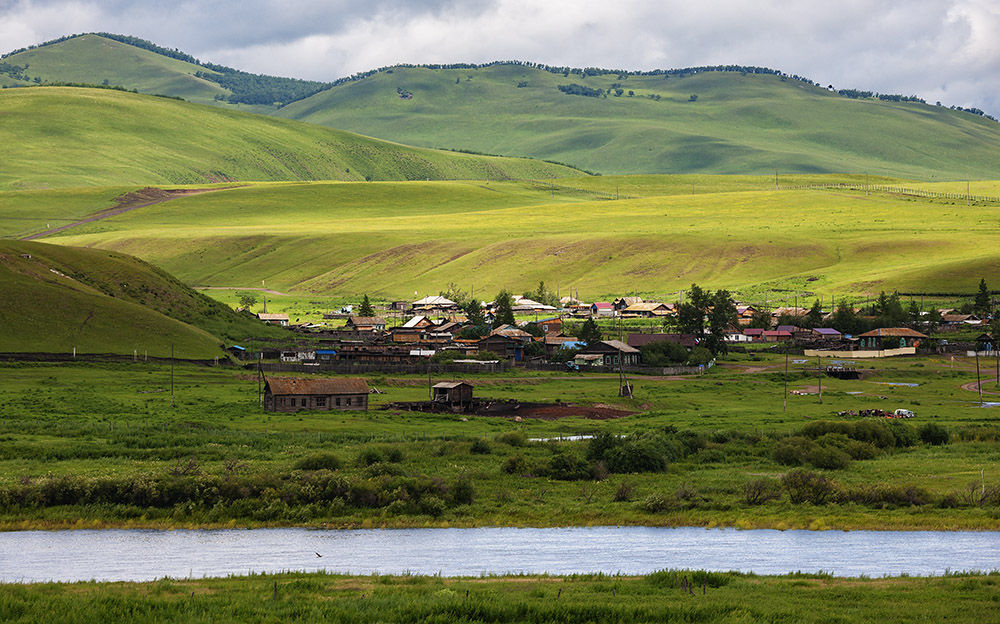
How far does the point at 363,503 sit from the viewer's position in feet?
176

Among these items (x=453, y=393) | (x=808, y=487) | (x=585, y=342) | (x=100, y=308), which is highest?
(x=100, y=308)

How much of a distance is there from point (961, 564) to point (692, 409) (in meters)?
40.8

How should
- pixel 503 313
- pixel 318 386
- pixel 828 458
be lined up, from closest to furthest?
pixel 828 458, pixel 318 386, pixel 503 313

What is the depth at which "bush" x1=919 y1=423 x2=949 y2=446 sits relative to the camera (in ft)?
228

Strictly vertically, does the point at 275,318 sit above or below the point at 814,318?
above

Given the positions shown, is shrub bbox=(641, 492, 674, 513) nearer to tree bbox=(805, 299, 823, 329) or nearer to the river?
the river

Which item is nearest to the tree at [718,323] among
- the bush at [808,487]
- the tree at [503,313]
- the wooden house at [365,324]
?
the tree at [503,313]

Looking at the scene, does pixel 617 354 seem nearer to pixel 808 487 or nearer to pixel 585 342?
pixel 585 342

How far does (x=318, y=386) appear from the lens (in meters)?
84.3

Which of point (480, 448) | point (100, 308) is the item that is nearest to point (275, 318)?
point (100, 308)

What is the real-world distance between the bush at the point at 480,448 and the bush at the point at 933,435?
2628 cm

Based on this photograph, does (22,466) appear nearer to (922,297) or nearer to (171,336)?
(171,336)

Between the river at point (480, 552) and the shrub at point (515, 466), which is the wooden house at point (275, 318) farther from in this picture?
the river at point (480, 552)

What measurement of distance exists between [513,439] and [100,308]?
195 ft
